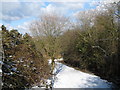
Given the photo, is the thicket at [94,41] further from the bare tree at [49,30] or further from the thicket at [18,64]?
the thicket at [18,64]

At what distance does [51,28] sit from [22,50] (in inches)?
251

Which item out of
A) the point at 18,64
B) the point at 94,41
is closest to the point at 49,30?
the point at 94,41

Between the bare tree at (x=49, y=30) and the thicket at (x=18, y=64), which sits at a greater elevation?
the bare tree at (x=49, y=30)

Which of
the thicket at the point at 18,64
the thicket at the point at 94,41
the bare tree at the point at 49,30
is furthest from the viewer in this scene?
the bare tree at the point at 49,30

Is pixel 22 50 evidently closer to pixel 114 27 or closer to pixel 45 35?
pixel 114 27

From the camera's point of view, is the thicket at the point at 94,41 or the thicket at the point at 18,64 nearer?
the thicket at the point at 18,64

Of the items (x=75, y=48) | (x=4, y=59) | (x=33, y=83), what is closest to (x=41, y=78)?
(x=33, y=83)

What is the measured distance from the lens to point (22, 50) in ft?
13.9

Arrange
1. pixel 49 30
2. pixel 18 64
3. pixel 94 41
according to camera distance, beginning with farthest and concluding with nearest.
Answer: pixel 49 30 → pixel 94 41 → pixel 18 64

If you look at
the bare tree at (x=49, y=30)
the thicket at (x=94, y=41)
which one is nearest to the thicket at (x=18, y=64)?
the thicket at (x=94, y=41)

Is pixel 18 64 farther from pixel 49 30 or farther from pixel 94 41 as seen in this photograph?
pixel 49 30

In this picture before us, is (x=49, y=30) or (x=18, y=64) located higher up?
(x=49, y=30)

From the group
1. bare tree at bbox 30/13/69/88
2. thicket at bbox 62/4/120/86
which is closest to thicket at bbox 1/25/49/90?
thicket at bbox 62/4/120/86

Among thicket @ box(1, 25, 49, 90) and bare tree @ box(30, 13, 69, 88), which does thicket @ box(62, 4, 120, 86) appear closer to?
bare tree @ box(30, 13, 69, 88)
